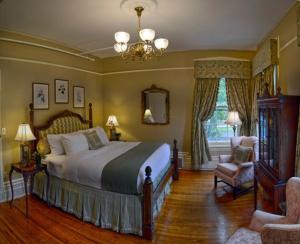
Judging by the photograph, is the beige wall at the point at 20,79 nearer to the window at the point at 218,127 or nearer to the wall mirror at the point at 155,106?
the wall mirror at the point at 155,106

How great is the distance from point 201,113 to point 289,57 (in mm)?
2493

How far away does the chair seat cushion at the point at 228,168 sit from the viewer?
3.89 metres

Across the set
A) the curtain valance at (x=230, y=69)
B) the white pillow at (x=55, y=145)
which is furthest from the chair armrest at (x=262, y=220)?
the curtain valance at (x=230, y=69)

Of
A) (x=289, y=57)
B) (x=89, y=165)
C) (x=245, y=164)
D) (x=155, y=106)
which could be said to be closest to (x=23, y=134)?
(x=89, y=165)

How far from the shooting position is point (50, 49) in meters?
4.52

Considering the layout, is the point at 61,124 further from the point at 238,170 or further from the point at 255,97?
the point at 255,97

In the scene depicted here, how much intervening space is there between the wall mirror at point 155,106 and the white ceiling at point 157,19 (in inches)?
53.2

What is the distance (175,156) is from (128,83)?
2.37 meters

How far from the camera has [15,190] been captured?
392cm

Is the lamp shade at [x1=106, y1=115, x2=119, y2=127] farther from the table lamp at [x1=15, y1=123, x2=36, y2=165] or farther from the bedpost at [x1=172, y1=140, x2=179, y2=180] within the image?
the table lamp at [x1=15, y1=123, x2=36, y2=165]

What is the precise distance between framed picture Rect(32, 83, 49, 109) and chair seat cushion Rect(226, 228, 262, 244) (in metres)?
3.89

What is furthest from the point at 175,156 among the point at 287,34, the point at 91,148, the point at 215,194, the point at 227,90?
the point at 287,34

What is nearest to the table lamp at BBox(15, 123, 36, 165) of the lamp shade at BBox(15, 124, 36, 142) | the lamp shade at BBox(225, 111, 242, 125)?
the lamp shade at BBox(15, 124, 36, 142)

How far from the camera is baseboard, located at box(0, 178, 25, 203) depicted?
3.76 meters
